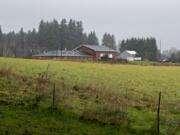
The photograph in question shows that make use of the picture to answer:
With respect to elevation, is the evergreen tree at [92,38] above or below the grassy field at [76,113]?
above

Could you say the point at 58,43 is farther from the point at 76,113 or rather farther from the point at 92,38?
the point at 76,113

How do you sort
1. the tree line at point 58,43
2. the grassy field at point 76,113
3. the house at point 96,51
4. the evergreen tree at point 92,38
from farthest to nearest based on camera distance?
the evergreen tree at point 92,38 < the tree line at point 58,43 < the house at point 96,51 < the grassy field at point 76,113

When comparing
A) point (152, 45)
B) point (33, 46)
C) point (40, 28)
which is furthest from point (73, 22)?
point (152, 45)

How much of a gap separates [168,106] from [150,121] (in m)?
4.25

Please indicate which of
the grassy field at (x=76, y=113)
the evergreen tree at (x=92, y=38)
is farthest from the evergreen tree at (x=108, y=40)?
the grassy field at (x=76, y=113)

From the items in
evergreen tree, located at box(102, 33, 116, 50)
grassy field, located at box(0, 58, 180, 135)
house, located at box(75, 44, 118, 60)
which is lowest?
grassy field, located at box(0, 58, 180, 135)

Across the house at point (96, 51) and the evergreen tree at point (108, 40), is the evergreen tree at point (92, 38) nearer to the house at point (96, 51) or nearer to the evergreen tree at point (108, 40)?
the evergreen tree at point (108, 40)

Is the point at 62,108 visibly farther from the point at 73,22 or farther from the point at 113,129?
the point at 73,22

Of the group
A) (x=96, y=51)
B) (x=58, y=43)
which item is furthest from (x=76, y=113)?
(x=58, y=43)

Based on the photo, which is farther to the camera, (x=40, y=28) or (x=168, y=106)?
(x=40, y=28)

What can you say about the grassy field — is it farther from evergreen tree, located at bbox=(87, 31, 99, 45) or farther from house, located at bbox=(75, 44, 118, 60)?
evergreen tree, located at bbox=(87, 31, 99, 45)

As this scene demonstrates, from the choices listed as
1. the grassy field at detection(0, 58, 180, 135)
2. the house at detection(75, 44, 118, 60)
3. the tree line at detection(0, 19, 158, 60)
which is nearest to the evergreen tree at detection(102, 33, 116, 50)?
the tree line at detection(0, 19, 158, 60)

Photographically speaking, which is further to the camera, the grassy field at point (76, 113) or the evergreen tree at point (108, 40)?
the evergreen tree at point (108, 40)

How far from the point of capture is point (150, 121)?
16.1 m
